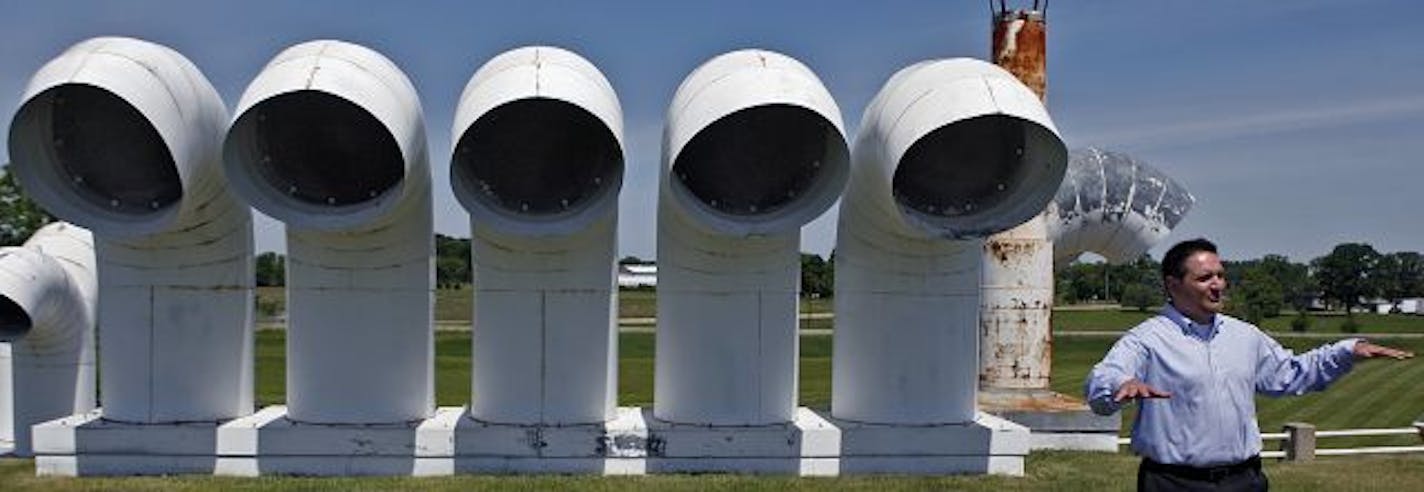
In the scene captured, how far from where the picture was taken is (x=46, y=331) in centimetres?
1421

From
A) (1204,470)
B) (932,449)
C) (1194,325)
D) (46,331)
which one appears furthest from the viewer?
(46,331)

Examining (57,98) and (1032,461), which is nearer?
(57,98)

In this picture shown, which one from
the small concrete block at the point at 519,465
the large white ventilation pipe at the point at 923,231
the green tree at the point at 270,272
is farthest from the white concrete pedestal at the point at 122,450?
the green tree at the point at 270,272

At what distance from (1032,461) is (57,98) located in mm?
8691

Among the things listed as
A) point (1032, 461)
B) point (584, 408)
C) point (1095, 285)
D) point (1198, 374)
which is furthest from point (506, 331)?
point (1095, 285)

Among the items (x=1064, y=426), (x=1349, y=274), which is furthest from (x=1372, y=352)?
(x=1349, y=274)

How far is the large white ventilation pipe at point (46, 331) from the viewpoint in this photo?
13.6 meters

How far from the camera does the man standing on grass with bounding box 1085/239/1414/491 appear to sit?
5.52 m

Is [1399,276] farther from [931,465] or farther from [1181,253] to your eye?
[1181,253]

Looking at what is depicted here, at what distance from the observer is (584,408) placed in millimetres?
11820

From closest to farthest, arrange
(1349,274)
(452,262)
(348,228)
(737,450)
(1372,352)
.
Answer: (1372,352) < (348,228) < (737,450) < (452,262) < (1349,274)

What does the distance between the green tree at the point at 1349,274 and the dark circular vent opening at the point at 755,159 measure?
11268cm

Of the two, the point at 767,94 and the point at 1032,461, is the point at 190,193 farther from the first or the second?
the point at 1032,461

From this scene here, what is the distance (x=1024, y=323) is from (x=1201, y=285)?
982 centimetres
